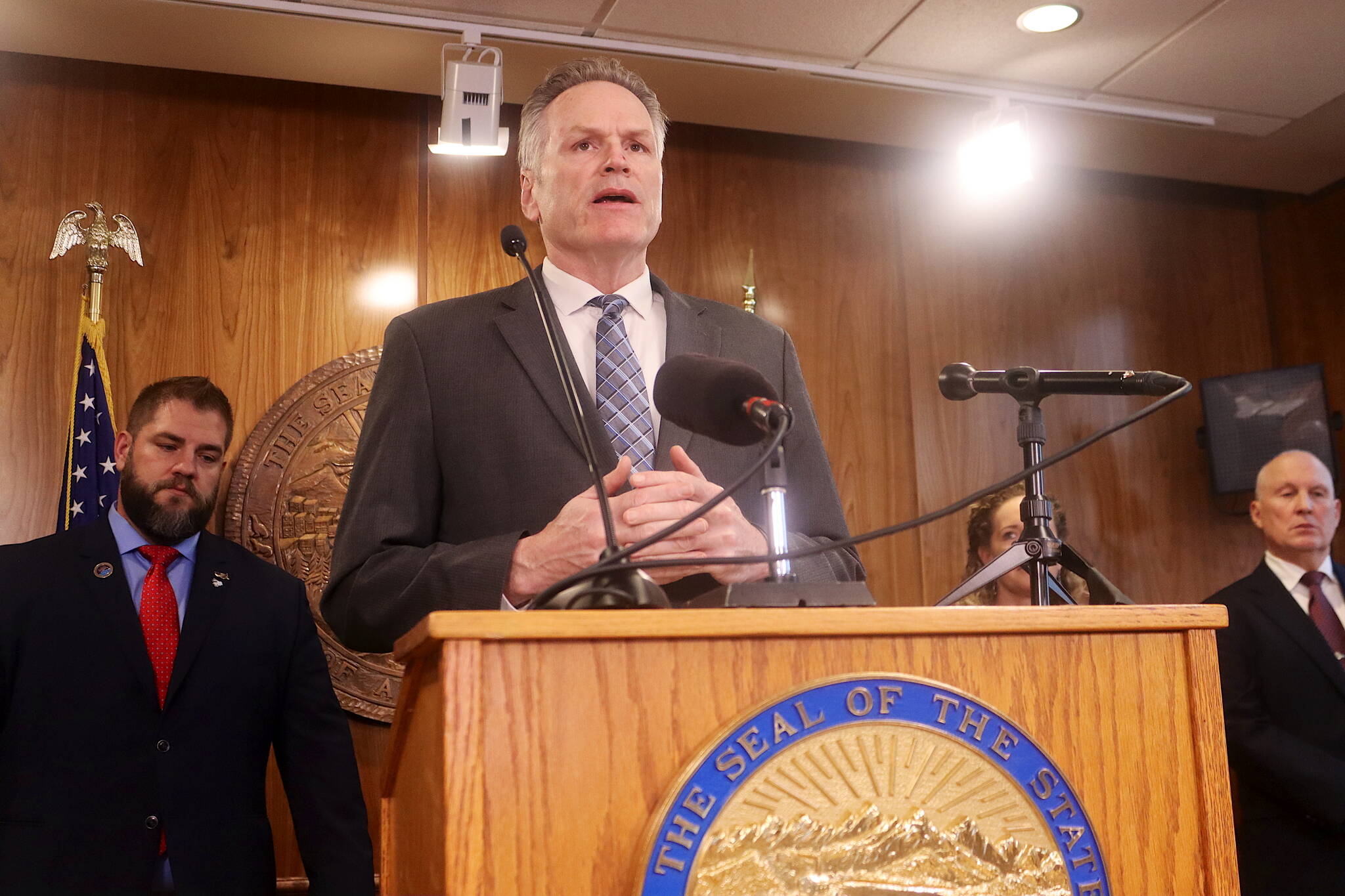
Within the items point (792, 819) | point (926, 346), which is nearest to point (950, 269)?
point (926, 346)

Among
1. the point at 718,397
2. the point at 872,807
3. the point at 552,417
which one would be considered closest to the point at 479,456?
the point at 552,417

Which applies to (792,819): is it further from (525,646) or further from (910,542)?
(910,542)

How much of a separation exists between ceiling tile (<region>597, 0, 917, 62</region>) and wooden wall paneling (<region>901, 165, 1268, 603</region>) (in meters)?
1.05

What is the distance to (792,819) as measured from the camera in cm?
92

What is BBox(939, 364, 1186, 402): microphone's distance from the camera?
1434mm

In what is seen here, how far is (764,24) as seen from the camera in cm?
352

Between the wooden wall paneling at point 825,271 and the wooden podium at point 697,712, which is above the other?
the wooden wall paneling at point 825,271

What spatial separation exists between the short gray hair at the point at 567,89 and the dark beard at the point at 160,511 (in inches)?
68.2

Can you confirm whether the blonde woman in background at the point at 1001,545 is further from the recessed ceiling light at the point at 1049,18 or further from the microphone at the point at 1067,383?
the microphone at the point at 1067,383

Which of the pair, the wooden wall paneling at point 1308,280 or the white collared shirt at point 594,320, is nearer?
the white collared shirt at point 594,320

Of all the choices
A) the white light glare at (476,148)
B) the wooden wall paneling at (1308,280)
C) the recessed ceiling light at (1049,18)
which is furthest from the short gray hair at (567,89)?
the wooden wall paneling at (1308,280)

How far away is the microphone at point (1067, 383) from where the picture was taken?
4.70ft

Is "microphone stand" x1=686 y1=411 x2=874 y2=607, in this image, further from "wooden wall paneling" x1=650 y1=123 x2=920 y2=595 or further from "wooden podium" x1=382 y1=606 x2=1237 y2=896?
"wooden wall paneling" x1=650 y1=123 x2=920 y2=595

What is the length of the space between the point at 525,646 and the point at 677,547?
321mm
